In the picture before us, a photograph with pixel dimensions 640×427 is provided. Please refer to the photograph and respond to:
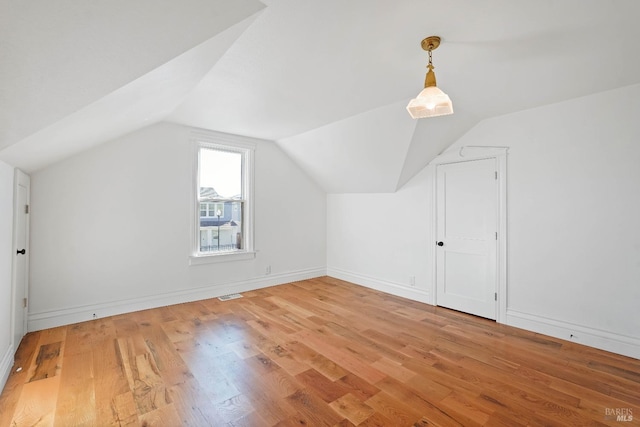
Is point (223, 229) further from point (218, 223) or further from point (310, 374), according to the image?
point (310, 374)

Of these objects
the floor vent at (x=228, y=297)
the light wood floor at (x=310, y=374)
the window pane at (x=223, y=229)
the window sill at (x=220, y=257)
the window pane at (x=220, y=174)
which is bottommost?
the light wood floor at (x=310, y=374)

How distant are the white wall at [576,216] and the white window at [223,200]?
339 cm

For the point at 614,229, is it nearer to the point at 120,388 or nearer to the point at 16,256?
the point at 120,388

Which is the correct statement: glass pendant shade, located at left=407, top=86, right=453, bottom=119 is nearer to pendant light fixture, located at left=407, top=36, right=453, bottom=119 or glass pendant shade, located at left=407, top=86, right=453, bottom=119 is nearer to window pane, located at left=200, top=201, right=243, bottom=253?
pendant light fixture, located at left=407, top=36, right=453, bottom=119

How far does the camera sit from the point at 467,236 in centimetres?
378

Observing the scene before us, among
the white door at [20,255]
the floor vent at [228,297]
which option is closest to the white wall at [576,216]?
the floor vent at [228,297]

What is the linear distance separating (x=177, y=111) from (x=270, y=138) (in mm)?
1588

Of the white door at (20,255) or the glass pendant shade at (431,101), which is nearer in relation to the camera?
the glass pendant shade at (431,101)

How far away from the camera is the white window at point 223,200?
4332 mm

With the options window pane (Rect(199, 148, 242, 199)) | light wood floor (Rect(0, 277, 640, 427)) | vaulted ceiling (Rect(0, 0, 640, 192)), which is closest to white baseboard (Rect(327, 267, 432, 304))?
light wood floor (Rect(0, 277, 640, 427))

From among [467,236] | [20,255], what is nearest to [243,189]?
[20,255]

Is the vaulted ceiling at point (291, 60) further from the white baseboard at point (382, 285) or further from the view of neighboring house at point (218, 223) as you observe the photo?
the white baseboard at point (382, 285)

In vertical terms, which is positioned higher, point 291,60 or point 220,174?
point 291,60

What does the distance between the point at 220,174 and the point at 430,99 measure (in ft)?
11.5
